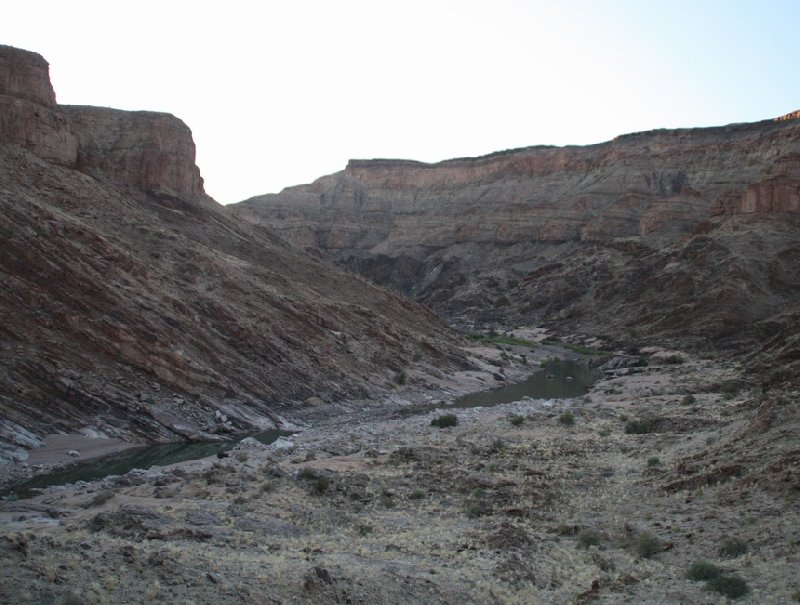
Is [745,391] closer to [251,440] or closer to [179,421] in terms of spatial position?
[251,440]

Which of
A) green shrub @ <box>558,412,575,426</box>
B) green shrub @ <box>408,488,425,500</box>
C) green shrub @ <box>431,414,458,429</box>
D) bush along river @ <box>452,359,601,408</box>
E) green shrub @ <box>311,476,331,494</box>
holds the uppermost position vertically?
green shrub @ <box>311,476,331,494</box>

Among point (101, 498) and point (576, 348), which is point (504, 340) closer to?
point (576, 348)

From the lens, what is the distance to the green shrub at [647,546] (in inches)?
476

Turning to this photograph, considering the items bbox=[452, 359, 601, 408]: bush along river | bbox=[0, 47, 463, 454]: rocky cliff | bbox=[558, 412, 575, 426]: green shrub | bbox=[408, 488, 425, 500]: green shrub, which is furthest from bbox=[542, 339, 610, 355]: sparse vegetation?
bbox=[408, 488, 425, 500]: green shrub

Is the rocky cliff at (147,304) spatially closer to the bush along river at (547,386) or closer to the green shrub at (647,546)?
the bush along river at (547,386)

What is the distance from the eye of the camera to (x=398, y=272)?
10438 cm

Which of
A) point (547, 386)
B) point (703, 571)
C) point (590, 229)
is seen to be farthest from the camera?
point (590, 229)

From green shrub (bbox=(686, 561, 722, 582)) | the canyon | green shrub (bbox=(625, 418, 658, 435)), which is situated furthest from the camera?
green shrub (bbox=(625, 418, 658, 435))

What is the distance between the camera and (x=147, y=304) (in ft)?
96.9

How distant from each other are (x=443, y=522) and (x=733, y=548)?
504cm

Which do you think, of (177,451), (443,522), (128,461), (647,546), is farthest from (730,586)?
(177,451)

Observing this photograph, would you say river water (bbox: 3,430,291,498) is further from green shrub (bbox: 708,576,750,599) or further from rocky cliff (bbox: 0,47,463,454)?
green shrub (bbox: 708,576,750,599)

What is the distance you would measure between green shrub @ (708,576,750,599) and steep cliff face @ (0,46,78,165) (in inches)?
1493

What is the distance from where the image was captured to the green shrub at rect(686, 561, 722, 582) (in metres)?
10.7
